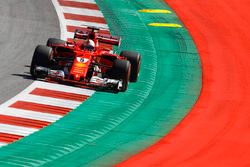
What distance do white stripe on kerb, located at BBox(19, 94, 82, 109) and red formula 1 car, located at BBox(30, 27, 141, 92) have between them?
871 mm

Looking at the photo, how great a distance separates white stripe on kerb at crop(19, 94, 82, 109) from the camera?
89.9ft

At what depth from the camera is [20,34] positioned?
34.8m

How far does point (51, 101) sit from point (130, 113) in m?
2.62

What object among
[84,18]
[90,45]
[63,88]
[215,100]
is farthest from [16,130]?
[84,18]

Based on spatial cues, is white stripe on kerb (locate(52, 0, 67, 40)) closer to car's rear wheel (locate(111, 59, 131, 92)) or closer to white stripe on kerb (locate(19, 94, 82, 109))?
car's rear wheel (locate(111, 59, 131, 92))

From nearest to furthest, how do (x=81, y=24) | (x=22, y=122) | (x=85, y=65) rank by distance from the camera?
(x=22, y=122), (x=85, y=65), (x=81, y=24)

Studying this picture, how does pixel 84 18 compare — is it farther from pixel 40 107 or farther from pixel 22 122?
pixel 22 122

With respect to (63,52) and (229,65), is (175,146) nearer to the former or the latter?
(63,52)

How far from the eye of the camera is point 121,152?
78.7ft

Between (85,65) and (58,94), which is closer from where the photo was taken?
(58,94)

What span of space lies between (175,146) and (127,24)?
14729 millimetres

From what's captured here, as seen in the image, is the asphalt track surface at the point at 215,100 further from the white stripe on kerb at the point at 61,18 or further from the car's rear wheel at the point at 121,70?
the white stripe on kerb at the point at 61,18

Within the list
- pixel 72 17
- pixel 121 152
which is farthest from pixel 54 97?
pixel 72 17

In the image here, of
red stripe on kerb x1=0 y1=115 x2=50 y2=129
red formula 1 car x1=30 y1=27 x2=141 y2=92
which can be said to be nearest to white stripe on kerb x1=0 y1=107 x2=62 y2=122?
red stripe on kerb x1=0 y1=115 x2=50 y2=129
